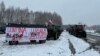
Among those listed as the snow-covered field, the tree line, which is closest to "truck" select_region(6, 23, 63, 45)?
the snow-covered field

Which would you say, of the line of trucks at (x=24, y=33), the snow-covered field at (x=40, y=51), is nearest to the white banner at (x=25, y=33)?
the line of trucks at (x=24, y=33)

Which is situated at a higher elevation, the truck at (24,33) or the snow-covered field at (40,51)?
the truck at (24,33)

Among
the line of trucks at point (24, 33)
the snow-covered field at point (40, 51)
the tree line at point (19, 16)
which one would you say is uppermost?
the tree line at point (19, 16)

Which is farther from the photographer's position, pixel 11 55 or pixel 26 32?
pixel 26 32

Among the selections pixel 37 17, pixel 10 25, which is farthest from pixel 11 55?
pixel 37 17

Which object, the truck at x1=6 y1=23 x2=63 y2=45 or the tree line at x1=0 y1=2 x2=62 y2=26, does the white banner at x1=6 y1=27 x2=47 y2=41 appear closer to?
the truck at x1=6 y1=23 x2=63 y2=45

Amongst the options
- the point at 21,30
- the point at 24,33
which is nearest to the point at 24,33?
the point at 24,33

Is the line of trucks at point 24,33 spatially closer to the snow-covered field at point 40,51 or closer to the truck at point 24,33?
the truck at point 24,33

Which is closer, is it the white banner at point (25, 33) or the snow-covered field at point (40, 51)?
the snow-covered field at point (40, 51)

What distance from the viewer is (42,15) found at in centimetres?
18062

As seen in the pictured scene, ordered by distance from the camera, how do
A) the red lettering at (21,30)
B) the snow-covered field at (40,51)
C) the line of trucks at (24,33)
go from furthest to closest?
the red lettering at (21,30), the line of trucks at (24,33), the snow-covered field at (40,51)

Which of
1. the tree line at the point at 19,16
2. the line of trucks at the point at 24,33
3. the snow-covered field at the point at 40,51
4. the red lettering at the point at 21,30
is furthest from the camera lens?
A: the tree line at the point at 19,16

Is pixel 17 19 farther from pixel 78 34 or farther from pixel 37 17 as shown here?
pixel 78 34

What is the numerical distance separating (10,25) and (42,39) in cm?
491
